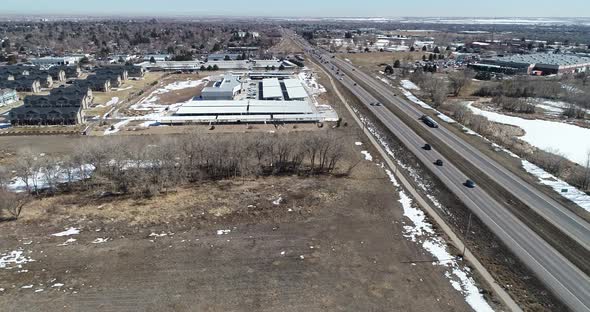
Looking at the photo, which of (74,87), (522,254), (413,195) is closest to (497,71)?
(413,195)

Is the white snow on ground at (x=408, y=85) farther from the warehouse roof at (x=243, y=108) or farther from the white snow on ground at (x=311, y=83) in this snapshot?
the warehouse roof at (x=243, y=108)

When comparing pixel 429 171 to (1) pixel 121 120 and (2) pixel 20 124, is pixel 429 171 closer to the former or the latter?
(1) pixel 121 120

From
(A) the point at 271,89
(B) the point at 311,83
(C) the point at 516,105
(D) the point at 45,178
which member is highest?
(B) the point at 311,83

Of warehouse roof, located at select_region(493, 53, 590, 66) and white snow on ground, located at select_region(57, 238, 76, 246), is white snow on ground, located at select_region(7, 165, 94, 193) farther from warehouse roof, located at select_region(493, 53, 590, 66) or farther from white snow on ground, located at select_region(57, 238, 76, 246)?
warehouse roof, located at select_region(493, 53, 590, 66)

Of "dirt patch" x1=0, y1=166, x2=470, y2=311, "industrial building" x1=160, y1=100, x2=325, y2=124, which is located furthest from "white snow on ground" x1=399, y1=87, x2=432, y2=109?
"dirt patch" x1=0, y1=166, x2=470, y2=311

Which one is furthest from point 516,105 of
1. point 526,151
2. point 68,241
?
point 68,241

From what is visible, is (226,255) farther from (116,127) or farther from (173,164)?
(116,127)
